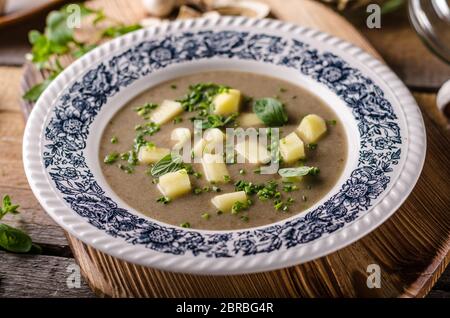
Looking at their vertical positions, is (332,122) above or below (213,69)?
below

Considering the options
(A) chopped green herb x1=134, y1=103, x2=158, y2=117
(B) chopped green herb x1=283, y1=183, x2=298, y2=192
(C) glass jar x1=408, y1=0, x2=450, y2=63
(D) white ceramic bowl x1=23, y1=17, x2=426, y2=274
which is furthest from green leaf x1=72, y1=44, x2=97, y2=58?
(C) glass jar x1=408, y1=0, x2=450, y2=63

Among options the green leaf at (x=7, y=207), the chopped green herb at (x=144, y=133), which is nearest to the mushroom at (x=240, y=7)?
the chopped green herb at (x=144, y=133)

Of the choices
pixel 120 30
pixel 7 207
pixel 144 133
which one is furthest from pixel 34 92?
pixel 7 207

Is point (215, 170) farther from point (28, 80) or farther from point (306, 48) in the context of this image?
point (28, 80)

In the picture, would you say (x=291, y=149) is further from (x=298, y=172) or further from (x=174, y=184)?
(x=174, y=184)

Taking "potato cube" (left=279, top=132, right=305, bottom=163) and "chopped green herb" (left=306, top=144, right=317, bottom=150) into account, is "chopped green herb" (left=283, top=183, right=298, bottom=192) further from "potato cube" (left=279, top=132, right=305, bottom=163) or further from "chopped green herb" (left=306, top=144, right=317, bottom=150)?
"chopped green herb" (left=306, top=144, right=317, bottom=150)

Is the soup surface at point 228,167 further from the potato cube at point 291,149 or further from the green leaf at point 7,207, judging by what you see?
the green leaf at point 7,207
